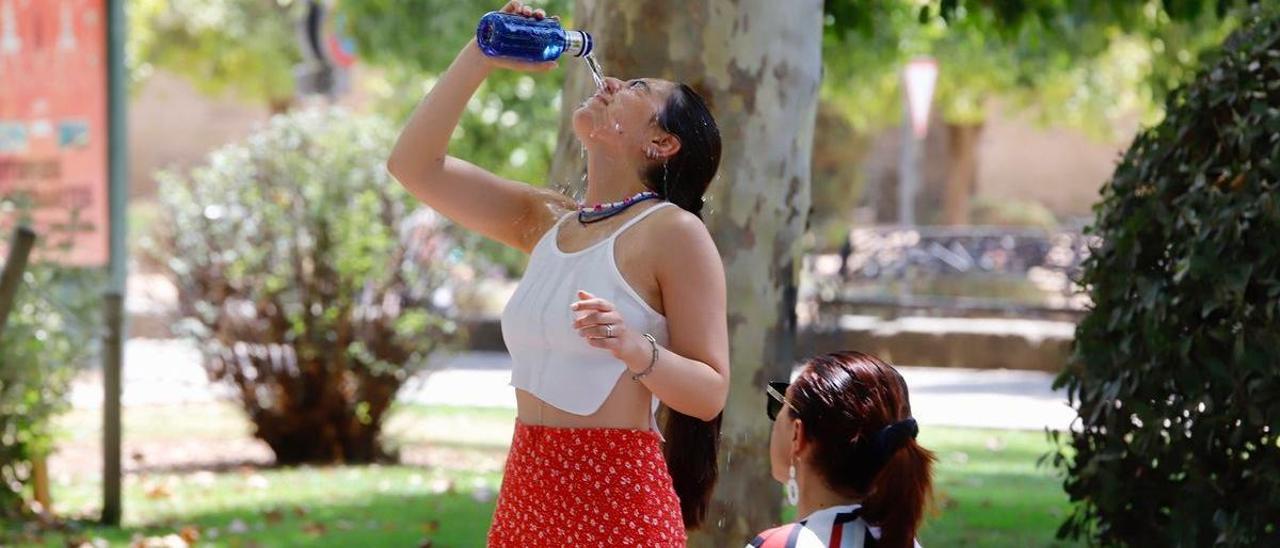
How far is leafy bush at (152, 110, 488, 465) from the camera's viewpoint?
9984mm

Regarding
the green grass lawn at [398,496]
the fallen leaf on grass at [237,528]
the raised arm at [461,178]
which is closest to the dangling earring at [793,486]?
the raised arm at [461,178]

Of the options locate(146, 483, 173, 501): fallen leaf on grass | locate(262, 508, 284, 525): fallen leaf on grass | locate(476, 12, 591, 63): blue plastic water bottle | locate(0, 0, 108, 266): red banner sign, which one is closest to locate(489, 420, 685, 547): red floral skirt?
locate(476, 12, 591, 63): blue plastic water bottle

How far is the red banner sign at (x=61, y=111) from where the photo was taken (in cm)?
1071

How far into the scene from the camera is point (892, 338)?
16422 millimetres

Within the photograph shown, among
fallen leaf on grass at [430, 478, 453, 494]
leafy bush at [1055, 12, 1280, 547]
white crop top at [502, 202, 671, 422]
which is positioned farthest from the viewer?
fallen leaf on grass at [430, 478, 453, 494]

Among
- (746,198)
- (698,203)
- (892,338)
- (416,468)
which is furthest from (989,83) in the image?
(698,203)

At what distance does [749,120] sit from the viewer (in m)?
4.80

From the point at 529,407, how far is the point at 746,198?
1.73 m

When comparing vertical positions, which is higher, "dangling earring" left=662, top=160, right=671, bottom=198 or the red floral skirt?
"dangling earring" left=662, top=160, right=671, bottom=198

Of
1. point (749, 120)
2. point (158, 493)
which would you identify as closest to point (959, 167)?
point (158, 493)

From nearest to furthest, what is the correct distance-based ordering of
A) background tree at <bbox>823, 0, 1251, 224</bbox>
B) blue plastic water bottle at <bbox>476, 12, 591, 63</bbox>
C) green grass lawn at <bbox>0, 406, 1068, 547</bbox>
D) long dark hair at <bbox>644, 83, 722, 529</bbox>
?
long dark hair at <bbox>644, 83, 722, 529</bbox> → blue plastic water bottle at <bbox>476, 12, 591, 63</bbox> → green grass lawn at <bbox>0, 406, 1068, 547</bbox> → background tree at <bbox>823, 0, 1251, 224</bbox>

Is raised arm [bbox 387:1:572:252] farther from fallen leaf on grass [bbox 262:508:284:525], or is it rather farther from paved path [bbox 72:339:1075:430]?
paved path [bbox 72:339:1075:430]

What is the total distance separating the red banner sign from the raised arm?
290 inches

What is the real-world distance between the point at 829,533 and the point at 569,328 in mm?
567
